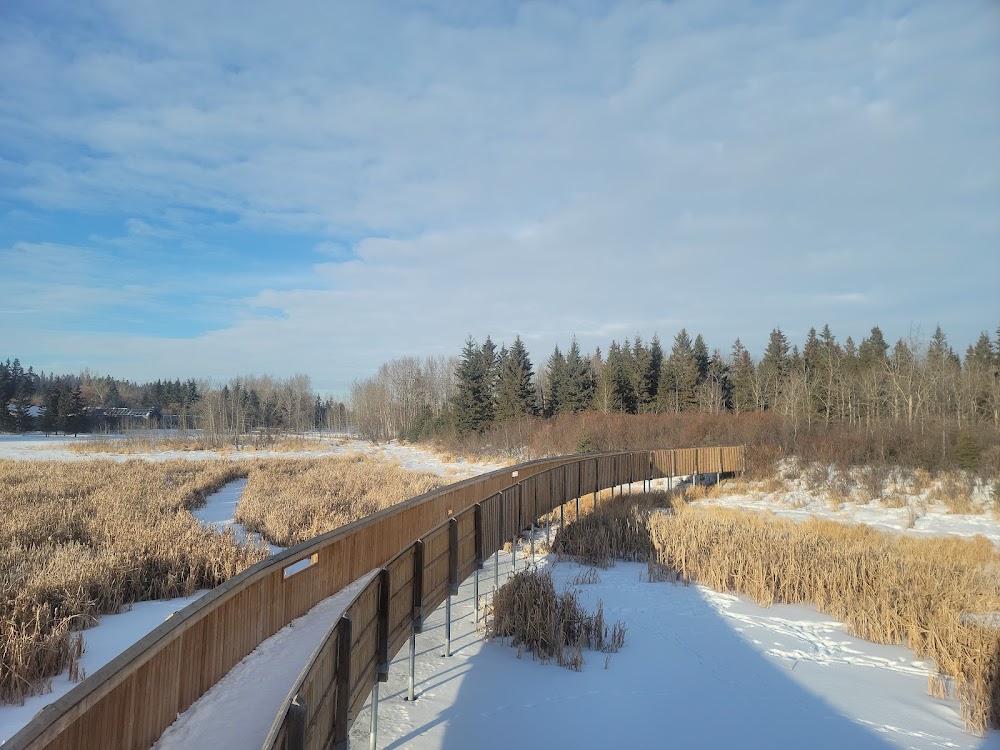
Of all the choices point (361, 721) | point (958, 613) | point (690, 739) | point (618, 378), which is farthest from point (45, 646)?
point (618, 378)

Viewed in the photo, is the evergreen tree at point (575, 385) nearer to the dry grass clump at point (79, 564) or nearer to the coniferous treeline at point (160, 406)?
the coniferous treeline at point (160, 406)

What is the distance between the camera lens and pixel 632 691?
5016mm

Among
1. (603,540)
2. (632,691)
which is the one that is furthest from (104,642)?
(603,540)

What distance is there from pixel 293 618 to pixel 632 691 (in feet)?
9.61

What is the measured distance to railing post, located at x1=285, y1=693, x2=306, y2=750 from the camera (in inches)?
81.8

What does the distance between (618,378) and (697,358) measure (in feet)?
36.4

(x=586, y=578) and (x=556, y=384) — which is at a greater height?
(x=556, y=384)

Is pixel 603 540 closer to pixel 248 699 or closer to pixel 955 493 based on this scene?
pixel 248 699

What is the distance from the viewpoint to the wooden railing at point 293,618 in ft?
7.09

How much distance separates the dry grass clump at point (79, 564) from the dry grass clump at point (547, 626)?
11.1 ft

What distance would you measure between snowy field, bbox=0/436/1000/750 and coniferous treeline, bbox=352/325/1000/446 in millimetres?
26435

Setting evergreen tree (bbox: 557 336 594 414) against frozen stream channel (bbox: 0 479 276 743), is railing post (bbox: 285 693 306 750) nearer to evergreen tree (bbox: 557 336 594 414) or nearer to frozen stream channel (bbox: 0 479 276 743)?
frozen stream channel (bbox: 0 479 276 743)

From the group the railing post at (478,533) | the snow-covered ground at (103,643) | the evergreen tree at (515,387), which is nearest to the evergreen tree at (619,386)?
the evergreen tree at (515,387)

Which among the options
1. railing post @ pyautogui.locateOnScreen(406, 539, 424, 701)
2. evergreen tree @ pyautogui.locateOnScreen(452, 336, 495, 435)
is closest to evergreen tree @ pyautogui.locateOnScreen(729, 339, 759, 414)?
evergreen tree @ pyautogui.locateOnScreen(452, 336, 495, 435)
